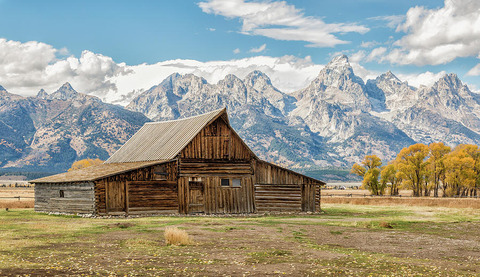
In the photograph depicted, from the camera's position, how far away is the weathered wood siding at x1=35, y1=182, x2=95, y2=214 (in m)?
43.0

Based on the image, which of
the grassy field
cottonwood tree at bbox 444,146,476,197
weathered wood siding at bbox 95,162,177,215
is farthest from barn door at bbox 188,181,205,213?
cottonwood tree at bbox 444,146,476,197

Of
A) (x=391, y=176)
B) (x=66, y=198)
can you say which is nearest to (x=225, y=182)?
(x=66, y=198)

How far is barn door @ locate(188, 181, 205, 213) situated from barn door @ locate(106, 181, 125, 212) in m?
6.38

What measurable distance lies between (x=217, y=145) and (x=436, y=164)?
248ft

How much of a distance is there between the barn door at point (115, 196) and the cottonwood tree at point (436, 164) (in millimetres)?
83404

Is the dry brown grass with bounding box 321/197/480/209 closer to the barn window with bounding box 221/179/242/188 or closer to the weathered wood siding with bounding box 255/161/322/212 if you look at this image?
the weathered wood siding with bounding box 255/161/322/212

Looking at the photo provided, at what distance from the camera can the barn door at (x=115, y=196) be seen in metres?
43.1

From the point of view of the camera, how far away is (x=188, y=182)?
4756cm

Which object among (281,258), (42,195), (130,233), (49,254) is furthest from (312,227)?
(42,195)

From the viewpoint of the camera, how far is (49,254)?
1991 centimetres

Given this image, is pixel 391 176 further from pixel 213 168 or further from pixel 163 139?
pixel 213 168

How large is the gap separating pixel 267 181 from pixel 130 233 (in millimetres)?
24435

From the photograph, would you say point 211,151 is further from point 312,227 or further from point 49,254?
point 49,254

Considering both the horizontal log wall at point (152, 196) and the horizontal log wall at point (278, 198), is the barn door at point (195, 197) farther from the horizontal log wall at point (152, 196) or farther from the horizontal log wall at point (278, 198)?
the horizontal log wall at point (278, 198)
